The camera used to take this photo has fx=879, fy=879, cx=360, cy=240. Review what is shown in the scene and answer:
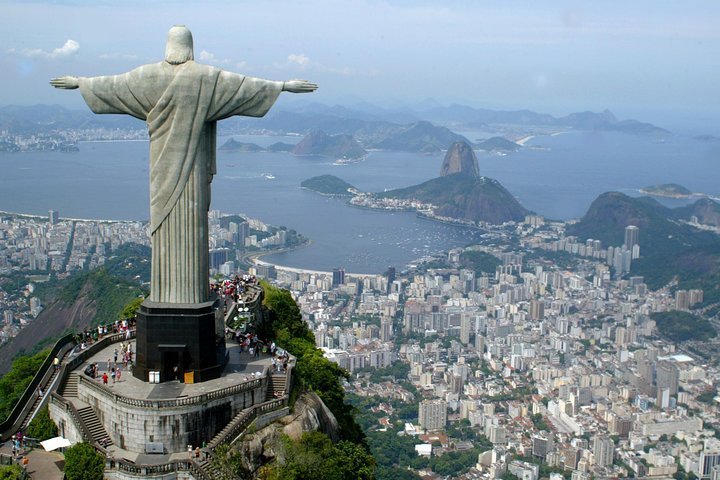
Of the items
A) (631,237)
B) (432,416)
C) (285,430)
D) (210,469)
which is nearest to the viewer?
(210,469)

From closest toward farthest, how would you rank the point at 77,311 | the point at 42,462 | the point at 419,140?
the point at 42,462 < the point at 77,311 < the point at 419,140

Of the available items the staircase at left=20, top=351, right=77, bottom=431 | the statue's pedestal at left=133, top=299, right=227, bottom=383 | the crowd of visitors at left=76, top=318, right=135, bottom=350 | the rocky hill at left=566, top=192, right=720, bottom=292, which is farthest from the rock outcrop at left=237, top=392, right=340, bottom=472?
the rocky hill at left=566, top=192, right=720, bottom=292

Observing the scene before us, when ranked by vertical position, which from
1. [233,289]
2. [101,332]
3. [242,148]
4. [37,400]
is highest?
[242,148]

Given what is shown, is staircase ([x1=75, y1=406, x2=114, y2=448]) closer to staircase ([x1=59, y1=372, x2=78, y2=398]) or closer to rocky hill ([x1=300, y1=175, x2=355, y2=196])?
staircase ([x1=59, y1=372, x2=78, y2=398])

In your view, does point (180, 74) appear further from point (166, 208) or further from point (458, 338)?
point (458, 338)

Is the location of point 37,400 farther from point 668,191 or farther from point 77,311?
point 668,191

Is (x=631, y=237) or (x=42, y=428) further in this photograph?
(x=631, y=237)

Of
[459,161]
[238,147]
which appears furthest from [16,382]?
[238,147]
